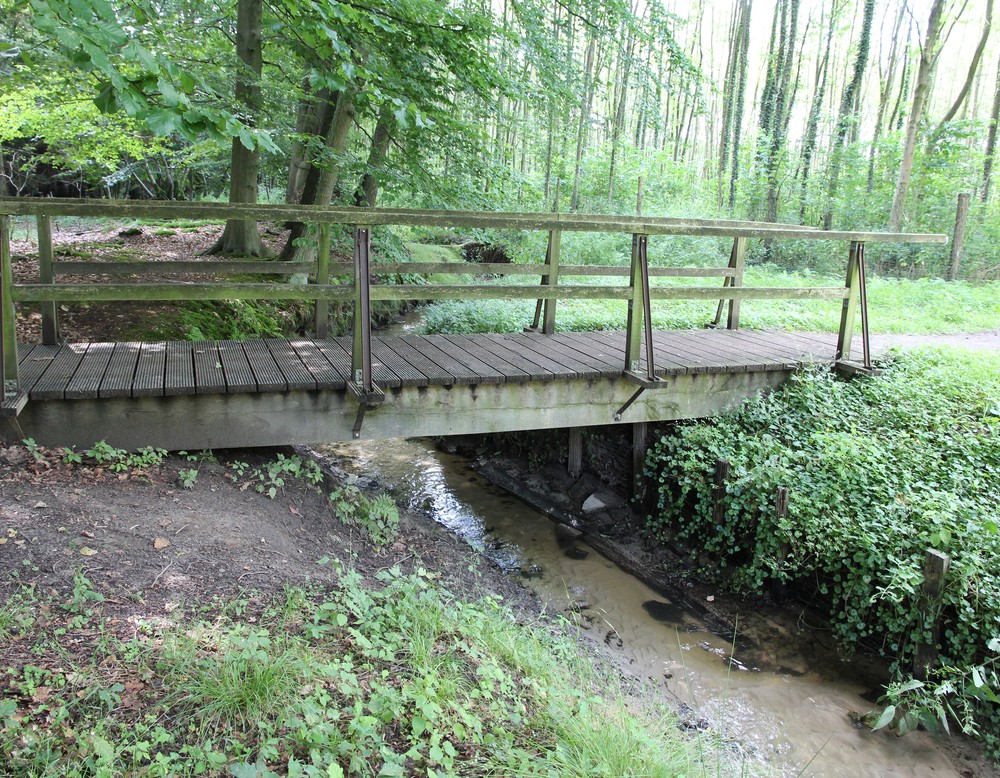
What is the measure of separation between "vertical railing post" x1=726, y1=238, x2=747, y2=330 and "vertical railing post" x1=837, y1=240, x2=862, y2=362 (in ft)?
4.07

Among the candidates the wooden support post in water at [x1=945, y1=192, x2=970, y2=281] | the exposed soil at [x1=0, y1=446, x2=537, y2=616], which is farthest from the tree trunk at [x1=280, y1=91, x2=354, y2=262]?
the wooden support post in water at [x1=945, y1=192, x2=970, y2=281]

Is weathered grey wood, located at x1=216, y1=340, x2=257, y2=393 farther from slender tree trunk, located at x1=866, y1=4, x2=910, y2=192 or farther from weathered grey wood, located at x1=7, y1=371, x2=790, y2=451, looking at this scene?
slender tree trunk, located at x1=866, y1=4, x2=910, y2=192

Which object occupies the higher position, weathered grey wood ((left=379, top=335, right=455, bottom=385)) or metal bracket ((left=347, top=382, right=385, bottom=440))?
weathered grey wood ((left=379, top=335, right=455, bottom=385))

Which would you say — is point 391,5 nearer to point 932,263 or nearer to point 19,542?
point 19,542

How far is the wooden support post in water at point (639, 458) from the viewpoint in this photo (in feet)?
23.1

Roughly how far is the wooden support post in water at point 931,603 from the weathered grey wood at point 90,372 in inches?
224

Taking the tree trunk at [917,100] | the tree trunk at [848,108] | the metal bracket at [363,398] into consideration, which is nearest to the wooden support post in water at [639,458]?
the metal bracket at [363,398]

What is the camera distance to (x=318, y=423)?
526 cm

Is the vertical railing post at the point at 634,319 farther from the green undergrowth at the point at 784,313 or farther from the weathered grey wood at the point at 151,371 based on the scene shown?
the weathered grey wood at the point at 151,371

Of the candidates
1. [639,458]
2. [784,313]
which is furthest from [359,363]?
[784,313]

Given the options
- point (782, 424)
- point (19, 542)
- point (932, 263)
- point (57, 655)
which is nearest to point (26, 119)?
point (19, 542)

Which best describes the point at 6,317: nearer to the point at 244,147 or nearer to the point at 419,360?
the point at 419,360

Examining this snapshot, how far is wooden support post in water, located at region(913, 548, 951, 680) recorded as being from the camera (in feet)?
14.5

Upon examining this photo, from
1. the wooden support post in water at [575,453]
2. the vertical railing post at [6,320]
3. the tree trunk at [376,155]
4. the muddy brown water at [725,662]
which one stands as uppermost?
the tree trunk at [376,155]
